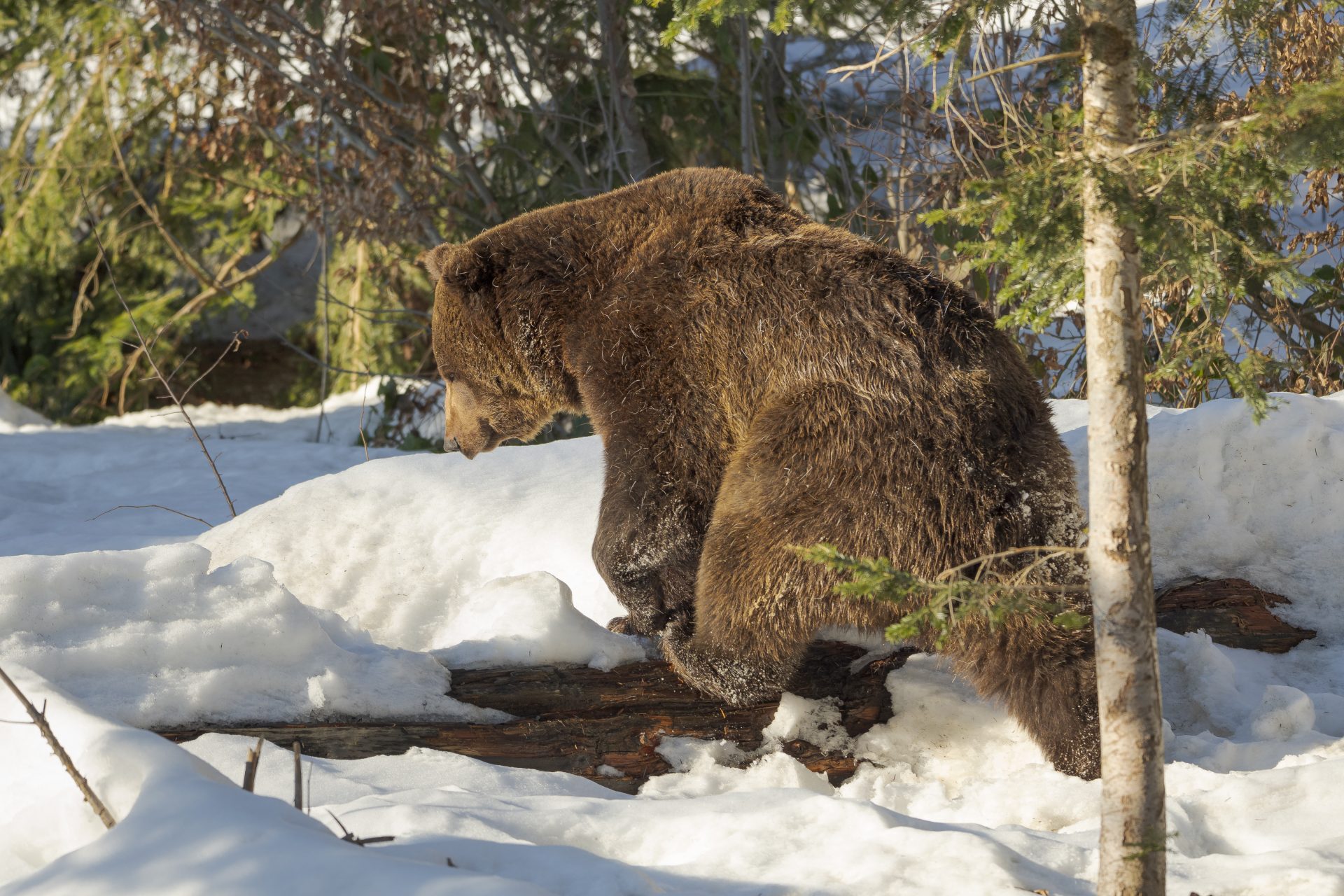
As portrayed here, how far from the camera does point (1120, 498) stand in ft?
6.81

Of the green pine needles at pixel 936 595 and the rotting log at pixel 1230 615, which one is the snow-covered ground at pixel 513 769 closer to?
the rotting log at pixel 1230 615

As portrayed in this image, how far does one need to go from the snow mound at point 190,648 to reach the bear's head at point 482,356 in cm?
131

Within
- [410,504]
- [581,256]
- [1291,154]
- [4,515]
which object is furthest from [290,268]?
[1291,154]

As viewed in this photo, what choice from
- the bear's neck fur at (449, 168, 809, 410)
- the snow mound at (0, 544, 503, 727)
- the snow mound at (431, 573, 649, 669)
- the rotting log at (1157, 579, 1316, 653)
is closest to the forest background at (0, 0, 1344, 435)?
the rotting log at (1157, 579, 1316, 653)

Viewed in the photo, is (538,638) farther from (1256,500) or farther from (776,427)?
(1256,500)

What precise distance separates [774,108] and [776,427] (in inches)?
230

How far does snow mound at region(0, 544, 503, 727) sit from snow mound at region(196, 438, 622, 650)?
0.88 metres

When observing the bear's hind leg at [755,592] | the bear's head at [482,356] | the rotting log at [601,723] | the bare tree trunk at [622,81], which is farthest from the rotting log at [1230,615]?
the bare tree trunk at [622,81]

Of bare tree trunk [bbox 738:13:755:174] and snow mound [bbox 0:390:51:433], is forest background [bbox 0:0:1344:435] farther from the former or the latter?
snow mound [bbox 0:390:51:433]

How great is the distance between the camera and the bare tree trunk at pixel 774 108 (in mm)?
8516

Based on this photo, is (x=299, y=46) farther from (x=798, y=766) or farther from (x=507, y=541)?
(x=798, y=766)

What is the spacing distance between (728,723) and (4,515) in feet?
16.9

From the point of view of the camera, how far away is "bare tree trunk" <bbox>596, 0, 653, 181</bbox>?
8.11 metres

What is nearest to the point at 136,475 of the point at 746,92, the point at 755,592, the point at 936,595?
the point at 746,92
